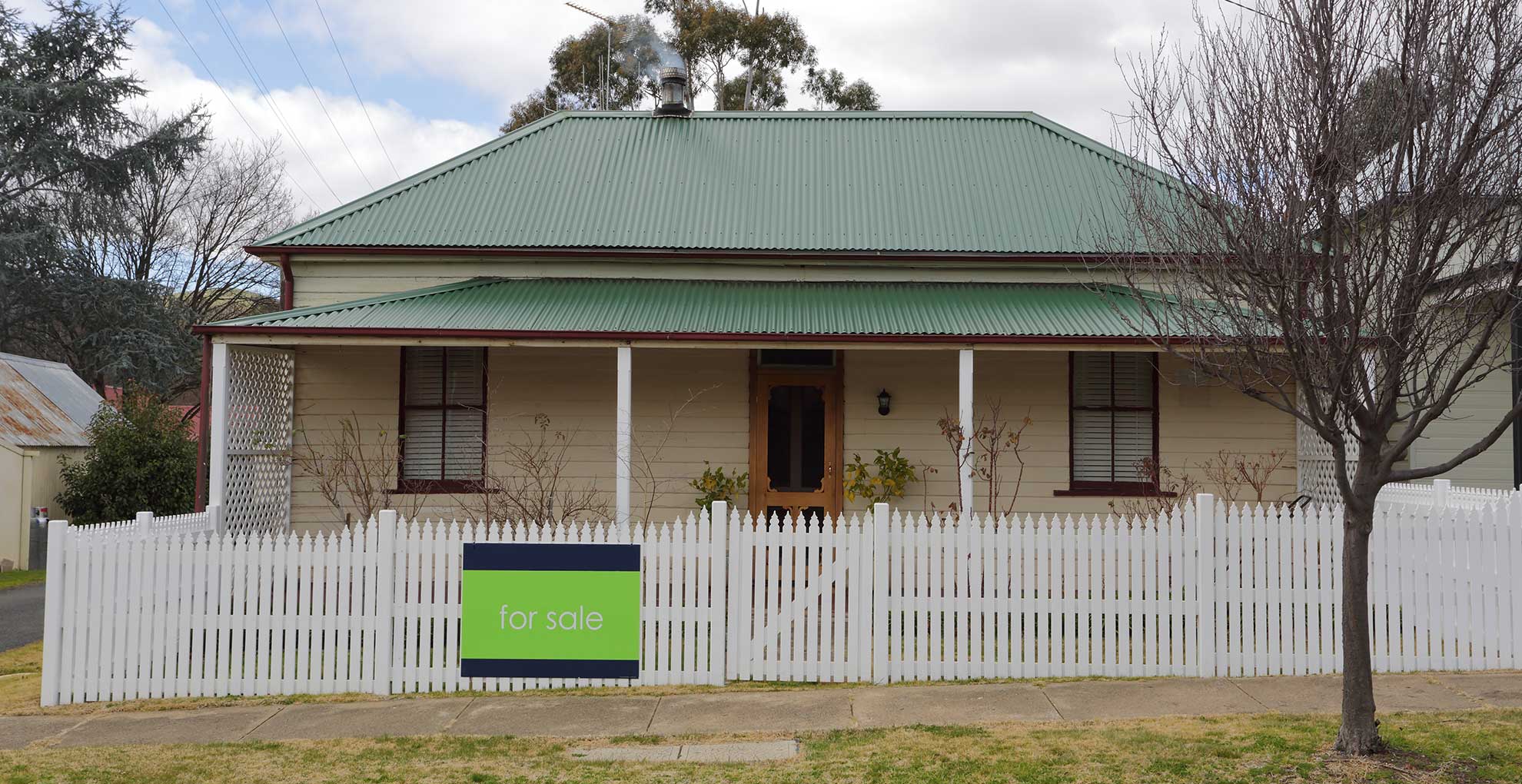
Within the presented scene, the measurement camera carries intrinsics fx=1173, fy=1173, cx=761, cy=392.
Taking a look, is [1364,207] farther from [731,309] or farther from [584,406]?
[584,406]

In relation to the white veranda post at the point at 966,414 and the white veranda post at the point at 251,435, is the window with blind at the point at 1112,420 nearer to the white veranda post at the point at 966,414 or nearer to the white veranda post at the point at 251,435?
the white veranda post at the point at 966,414

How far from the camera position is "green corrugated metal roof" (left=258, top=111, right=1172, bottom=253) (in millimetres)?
14680

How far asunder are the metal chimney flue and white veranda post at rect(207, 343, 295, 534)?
6.83 m

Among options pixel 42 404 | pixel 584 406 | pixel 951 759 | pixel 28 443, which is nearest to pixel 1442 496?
pixel 951 759

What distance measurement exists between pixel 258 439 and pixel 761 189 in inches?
278

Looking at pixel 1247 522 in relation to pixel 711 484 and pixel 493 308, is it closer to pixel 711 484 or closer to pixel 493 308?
pixel 711 484

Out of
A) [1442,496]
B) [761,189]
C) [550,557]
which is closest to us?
[550,557]

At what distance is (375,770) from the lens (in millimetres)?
6598

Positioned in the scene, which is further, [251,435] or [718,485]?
[718,485]

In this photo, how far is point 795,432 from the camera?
14.5 metres

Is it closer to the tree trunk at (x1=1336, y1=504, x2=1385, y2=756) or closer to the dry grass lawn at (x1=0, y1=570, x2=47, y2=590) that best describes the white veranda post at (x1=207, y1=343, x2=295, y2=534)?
the dry grass lawn at (x1=0, y1=570, x2=47, y2=590)

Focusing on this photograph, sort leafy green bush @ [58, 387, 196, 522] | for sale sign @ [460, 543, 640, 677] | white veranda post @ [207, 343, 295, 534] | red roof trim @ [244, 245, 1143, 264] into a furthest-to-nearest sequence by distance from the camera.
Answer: leafy green bush @ [58, 387, 196, 522] < red roof trim @ [244, 245, 1143, 264] < white veranda post @ [207, 343, 295, 534] < for sale sign @ [460, 543, 640, 677]

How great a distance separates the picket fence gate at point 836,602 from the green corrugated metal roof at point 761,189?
18.8 ft

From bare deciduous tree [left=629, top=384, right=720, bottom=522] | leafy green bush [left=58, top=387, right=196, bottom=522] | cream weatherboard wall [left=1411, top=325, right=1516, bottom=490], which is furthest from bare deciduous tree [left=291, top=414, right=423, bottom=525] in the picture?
cream weatherboard wall [left=1411, top=325, right=1516, bottom=490]
